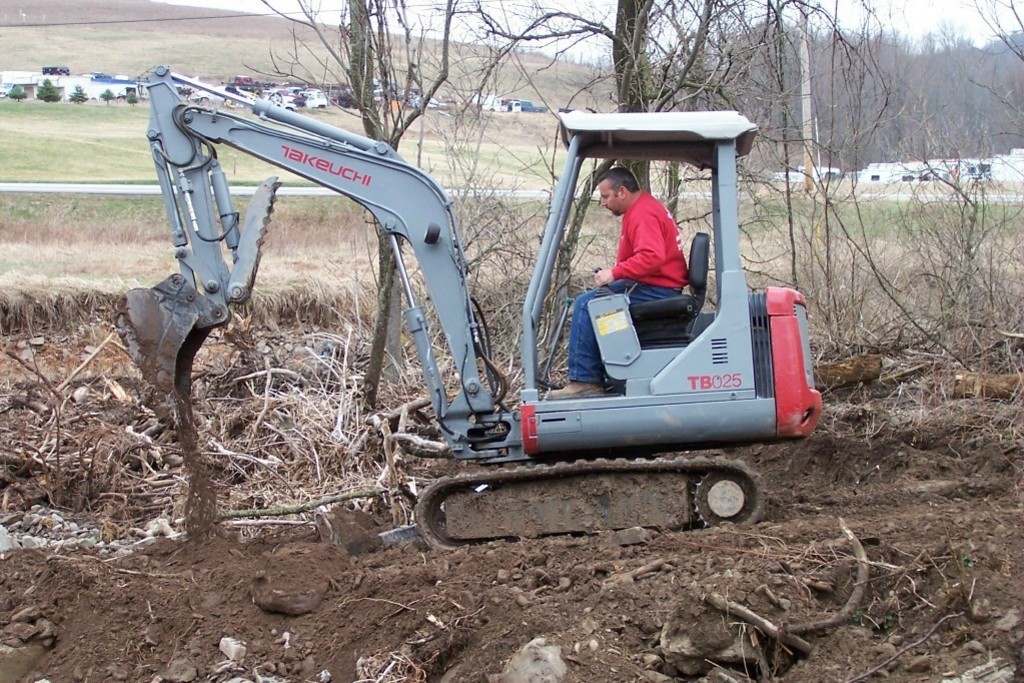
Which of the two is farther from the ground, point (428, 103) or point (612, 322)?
point (428, 103)

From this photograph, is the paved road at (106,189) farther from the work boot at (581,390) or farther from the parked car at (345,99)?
the work boot at (581,390)

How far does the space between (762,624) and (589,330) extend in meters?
2.12

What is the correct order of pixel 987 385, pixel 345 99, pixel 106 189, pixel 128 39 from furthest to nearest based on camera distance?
pixel 128 39 → pixel 106 189 → pixel 345 99 → pixel 987 385

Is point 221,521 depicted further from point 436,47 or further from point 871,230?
point 871,230

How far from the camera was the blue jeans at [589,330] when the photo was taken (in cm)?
630

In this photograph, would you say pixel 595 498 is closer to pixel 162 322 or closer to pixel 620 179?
pixel 620 179

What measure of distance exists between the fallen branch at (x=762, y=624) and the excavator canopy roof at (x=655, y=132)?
2.55 m

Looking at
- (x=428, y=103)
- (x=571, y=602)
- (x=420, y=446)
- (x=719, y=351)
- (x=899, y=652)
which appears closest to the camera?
(x=899, y=652)

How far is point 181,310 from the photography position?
248 inches

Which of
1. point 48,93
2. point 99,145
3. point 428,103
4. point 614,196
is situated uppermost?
point 48,93

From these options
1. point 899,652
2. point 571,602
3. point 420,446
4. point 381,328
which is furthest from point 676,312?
point 381,328

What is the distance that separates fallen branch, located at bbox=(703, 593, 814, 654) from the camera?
188 inches

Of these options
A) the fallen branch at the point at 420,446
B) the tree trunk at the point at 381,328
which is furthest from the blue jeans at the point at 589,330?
the tree trunk at the point at 381,328

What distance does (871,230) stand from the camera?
10977 millimetres
